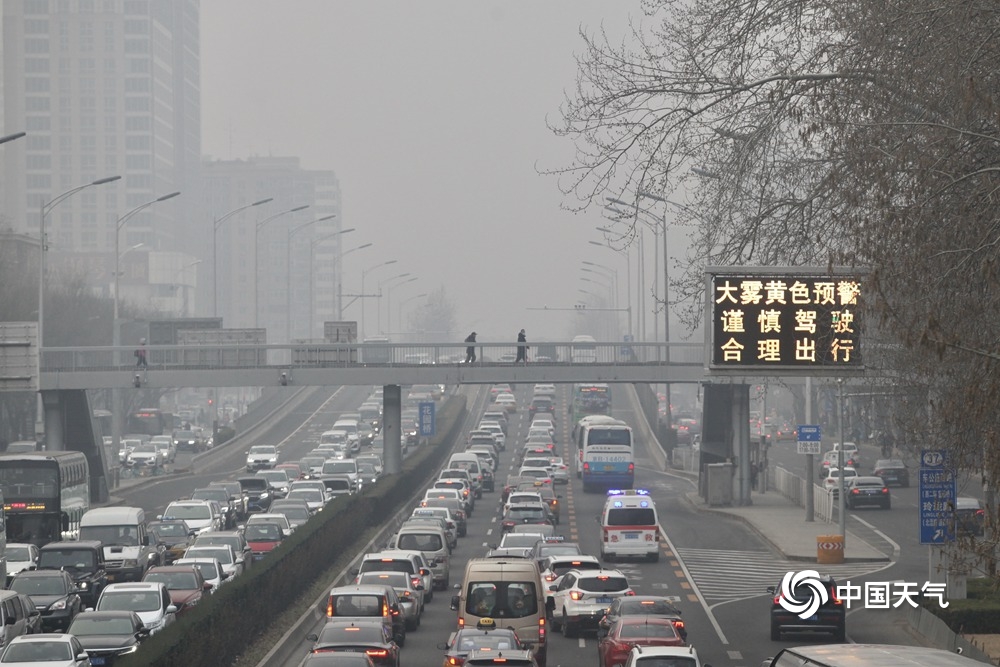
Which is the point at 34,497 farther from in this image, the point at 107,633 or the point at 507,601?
the point at 507,601

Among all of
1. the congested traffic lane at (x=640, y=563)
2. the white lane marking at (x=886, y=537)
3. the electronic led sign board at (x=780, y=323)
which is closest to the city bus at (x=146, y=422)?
the congested traffic lane at (x=640, y=563)

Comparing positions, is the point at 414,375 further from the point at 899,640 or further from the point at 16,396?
the point at 899,640

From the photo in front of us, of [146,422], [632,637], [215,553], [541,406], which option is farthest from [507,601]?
[146,422]

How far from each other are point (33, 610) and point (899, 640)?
1569 cm

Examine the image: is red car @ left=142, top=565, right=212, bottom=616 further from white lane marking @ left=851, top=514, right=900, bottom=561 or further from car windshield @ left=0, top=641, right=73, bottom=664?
white lane marking @ left=851, top=514, right=900, bottom=561

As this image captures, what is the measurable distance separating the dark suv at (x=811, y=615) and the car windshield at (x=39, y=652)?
13116 millimetres

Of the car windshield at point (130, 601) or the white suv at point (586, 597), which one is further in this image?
the white suv at point (586, 597)

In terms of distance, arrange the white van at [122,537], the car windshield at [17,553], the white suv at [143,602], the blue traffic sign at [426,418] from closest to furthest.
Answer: the white suv at [143,602]
the car windshield at [17,553]
the white van at [122,537]
the blue traffic sign at [426,418]

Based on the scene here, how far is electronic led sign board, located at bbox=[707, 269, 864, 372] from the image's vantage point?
18.9 metres

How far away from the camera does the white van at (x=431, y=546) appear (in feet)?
126

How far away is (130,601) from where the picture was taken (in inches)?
1126

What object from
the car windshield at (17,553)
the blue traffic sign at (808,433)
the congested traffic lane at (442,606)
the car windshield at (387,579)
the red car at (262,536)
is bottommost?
the congested traffic lane at (442,606)

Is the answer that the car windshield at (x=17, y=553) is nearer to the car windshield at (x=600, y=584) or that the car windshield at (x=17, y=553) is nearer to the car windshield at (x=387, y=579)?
the car windshield at (x=387, y=579)

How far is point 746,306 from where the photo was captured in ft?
62.8
